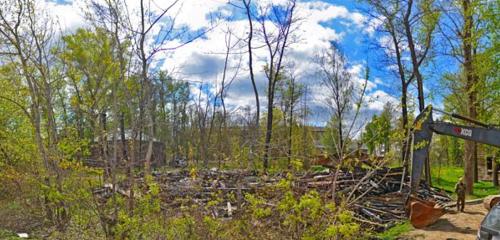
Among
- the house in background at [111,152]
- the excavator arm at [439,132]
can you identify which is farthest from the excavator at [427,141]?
the house in background at [111,152]

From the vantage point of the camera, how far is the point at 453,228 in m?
11.6

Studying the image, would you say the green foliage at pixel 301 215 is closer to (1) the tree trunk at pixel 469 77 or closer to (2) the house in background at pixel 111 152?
(2) the house in background at pixel 111 152

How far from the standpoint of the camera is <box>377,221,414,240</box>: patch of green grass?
11.4 m

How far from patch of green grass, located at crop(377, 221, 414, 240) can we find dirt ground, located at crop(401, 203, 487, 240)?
0.26 m

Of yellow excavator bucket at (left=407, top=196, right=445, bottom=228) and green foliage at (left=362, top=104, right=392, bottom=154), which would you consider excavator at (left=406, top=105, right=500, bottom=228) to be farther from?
green foliage at (left=362, top=104, right=392, bottom=154)

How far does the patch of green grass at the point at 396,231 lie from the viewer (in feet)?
37.3

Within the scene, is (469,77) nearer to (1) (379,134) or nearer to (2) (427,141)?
(2) (427,141)

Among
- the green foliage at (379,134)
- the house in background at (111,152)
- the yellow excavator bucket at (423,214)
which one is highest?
the green foliage at (379,134)

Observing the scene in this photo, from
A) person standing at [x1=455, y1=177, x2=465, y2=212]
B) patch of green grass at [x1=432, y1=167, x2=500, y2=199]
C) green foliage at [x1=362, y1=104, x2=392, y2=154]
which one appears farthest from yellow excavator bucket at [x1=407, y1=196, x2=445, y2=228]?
patch of green grass at [x1=432, y1=167, x2=500, y2=199]

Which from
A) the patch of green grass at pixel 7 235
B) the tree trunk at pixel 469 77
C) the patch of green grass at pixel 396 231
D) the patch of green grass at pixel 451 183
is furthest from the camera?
the patch of green grass at pixel 451 183

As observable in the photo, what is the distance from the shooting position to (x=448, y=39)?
19.8 m

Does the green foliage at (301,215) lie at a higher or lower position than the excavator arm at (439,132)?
lower

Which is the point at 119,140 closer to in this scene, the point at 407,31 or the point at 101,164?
the point at 101,164

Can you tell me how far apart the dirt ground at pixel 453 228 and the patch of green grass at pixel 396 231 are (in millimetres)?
264
